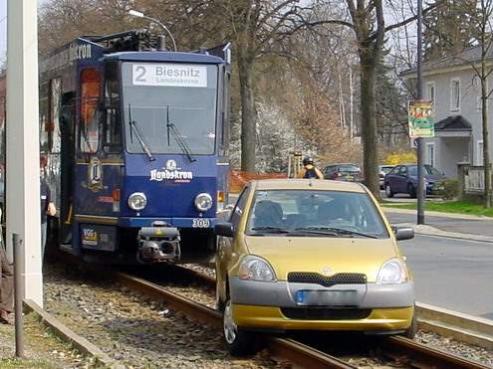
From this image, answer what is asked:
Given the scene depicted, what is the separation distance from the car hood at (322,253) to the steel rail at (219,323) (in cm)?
69

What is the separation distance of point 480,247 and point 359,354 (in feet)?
44.7

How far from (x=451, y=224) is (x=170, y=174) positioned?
17036 mm

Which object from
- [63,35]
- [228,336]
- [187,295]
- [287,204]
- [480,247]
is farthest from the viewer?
[63,35]

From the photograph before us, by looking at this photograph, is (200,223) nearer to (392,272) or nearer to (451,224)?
(392,272)

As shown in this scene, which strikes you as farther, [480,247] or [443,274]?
[480,247]

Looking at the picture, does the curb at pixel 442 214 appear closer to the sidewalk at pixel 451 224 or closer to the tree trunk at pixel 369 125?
the sidewalk at pixel 451 224

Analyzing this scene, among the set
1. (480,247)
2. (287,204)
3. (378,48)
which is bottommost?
(480,247)

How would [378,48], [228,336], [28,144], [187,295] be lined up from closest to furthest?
[228,336]
[28,144]
[187,295]
[378,48]

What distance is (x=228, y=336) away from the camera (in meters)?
10.1

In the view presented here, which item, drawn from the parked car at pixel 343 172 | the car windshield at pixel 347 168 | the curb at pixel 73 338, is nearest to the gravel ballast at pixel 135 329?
the curb at pixel 73 338

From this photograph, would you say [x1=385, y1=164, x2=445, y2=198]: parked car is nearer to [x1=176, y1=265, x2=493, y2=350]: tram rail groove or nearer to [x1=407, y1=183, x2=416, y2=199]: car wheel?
[x1=407, y1=183, x2=416, y2=199]: car wheel

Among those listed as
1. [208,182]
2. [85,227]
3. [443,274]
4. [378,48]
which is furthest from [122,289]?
[378,48]

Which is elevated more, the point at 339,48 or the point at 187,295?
the point at 339,48

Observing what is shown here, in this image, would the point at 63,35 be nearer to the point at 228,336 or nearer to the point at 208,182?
the point at 208,182
